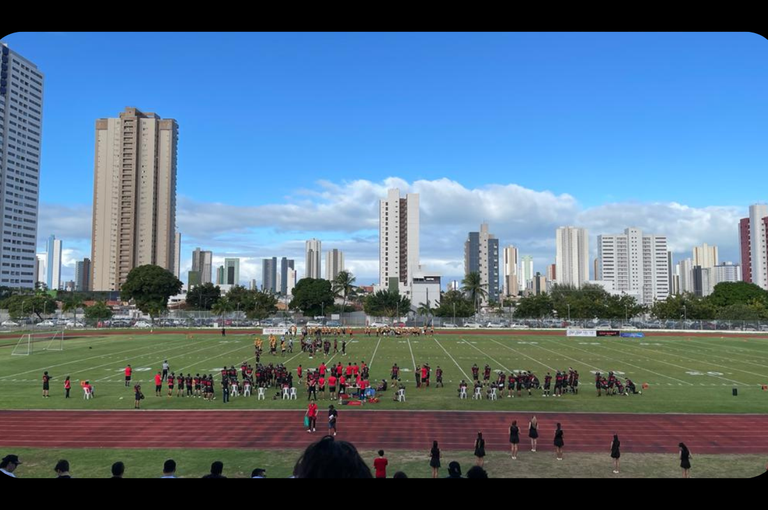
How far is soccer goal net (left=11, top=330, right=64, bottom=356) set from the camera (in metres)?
46.5

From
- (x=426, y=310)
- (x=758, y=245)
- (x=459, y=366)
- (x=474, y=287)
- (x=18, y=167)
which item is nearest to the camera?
(x=459, y=366)

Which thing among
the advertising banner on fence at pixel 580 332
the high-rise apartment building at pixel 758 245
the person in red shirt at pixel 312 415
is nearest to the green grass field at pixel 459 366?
the advertising banner on fence at pixel 580 332

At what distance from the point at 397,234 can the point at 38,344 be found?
373 ft

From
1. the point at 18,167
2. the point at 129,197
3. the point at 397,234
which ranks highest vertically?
the point at 18,167

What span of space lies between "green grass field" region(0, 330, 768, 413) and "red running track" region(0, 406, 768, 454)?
5.40 ft

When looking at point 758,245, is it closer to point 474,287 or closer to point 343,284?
point 474,287

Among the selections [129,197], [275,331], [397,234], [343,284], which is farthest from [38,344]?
[397,234]

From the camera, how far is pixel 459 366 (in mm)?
38406

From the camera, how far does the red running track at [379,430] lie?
701 inches

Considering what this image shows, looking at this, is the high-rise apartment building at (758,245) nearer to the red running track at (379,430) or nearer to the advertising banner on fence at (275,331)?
the advertising banner on fence at (275,331)
